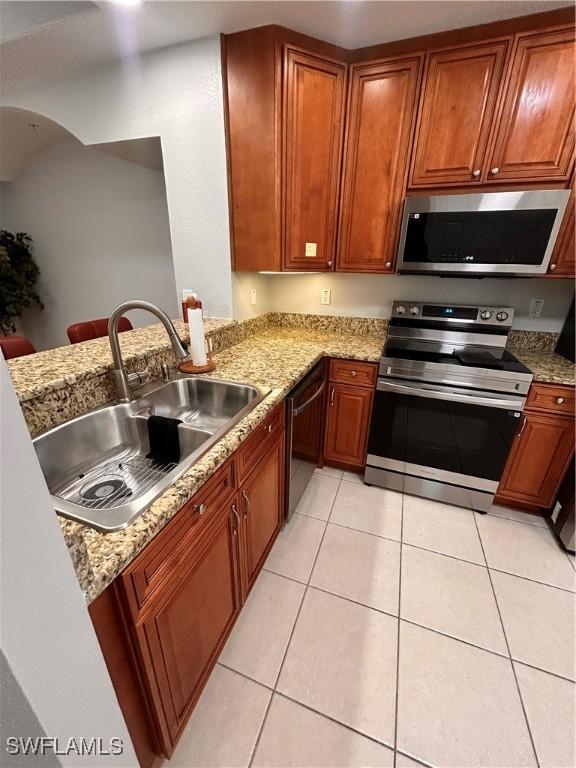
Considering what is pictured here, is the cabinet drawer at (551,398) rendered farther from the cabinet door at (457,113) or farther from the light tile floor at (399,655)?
the cabinet door at (457,113)

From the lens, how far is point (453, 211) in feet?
5.49

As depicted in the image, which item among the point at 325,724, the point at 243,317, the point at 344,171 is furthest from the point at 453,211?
the point at 325,724

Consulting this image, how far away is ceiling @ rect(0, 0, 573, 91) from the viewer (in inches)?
53.2

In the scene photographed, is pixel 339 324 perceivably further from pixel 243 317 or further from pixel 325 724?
pixel 325 724

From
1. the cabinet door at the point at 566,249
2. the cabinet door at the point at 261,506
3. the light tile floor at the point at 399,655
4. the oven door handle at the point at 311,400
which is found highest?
the cabinet door at the point at 566,249

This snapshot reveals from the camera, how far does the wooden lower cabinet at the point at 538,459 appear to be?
167 centimetres

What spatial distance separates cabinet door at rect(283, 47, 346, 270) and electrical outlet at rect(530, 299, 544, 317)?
4.35ft

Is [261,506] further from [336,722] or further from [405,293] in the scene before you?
[405,293]

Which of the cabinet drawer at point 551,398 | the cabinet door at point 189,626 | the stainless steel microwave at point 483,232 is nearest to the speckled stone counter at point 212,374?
the cabinet door at point 189,626

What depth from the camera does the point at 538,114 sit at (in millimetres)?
1509

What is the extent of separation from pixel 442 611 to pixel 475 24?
271 cm

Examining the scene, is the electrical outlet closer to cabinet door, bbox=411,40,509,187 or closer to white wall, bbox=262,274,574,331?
white wall, bbox=262,274,574,331

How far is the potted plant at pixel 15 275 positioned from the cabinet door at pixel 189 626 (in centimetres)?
379

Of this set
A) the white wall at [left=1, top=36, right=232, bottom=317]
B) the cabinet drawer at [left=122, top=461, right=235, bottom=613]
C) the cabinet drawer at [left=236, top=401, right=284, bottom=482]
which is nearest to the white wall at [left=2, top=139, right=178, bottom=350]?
the white wall at [left=1, top=36, right=232, bottom=317]
